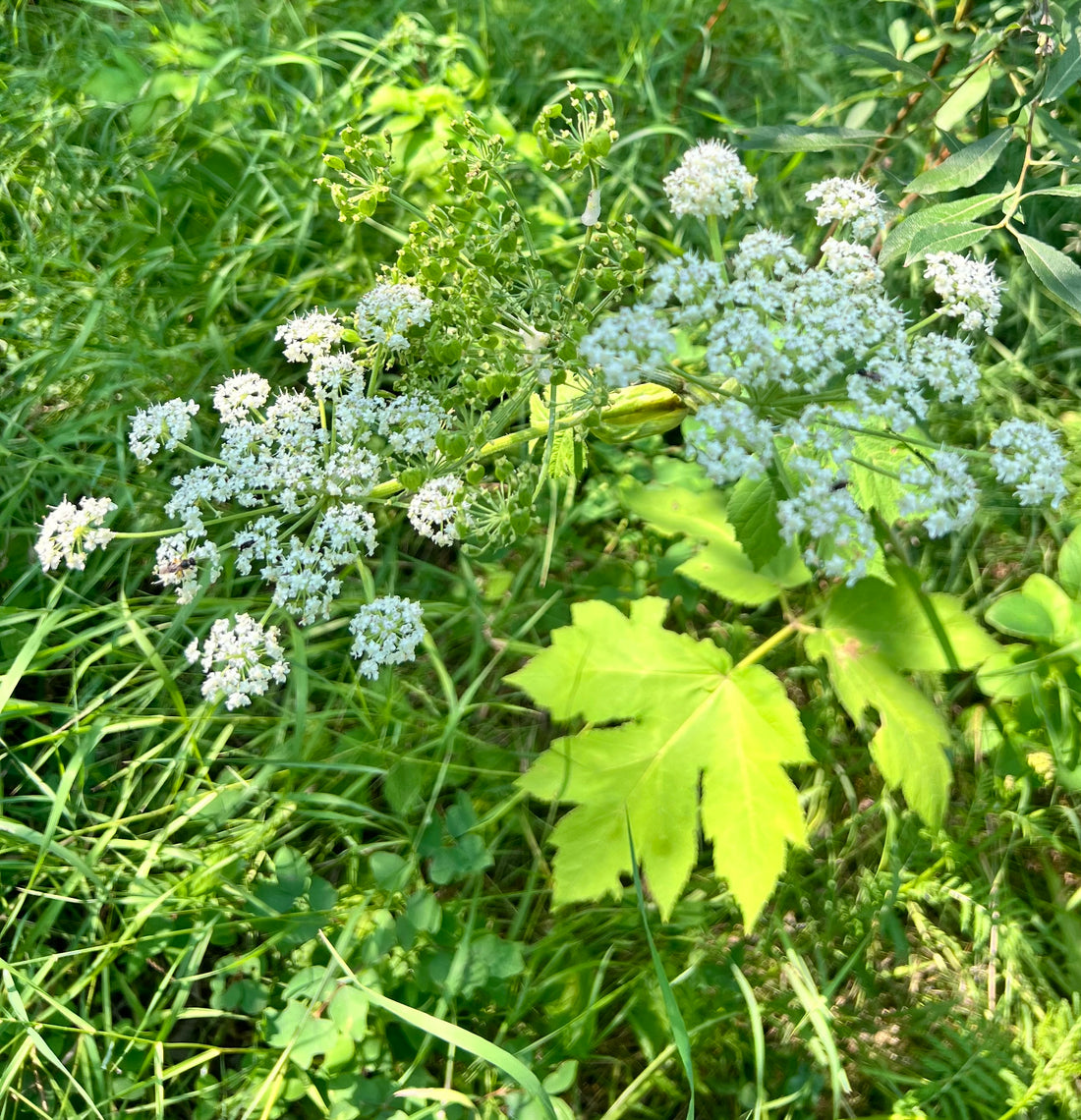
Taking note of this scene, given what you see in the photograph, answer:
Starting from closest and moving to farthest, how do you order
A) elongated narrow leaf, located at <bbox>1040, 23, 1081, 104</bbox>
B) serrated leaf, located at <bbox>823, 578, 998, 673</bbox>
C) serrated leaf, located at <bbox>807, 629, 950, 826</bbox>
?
elongated narrow leaf, located at <bbox>1040, 23, 1081, 104</bbox>, serrated leaf, located at <bbox>807, 629, 950, 826</bbox>, serrated leaf, located at <bbox>823, 578, 998, 673</bbox>

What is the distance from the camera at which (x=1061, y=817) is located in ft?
10.4

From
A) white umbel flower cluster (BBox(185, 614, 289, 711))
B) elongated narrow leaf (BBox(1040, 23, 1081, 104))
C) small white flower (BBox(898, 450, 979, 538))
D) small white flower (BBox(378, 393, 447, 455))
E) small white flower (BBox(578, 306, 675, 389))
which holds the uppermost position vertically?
elongated narrow leaf (BBox(1040, 23, 1081, 104))

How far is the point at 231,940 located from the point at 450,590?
55.9 inches

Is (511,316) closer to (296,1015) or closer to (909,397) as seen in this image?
(909,397)

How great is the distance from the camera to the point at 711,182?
222cm

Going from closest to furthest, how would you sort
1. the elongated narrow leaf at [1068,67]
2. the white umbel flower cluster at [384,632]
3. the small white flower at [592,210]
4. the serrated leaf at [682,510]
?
the white umbel flower cluster at [384,632], the small white flower at [592,210], the elongated narrow leaf at [1068,67], the serrated leaf at [682,510]

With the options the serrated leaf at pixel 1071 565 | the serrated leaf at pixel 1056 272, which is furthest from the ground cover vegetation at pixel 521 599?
the serrated leaf at pixel 1056 272

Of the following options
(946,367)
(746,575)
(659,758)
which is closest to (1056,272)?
(946,367)

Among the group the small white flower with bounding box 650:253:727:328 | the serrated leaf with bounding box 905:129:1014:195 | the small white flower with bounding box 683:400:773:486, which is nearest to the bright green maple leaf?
the small white flower with bounding box 683:400:773:486

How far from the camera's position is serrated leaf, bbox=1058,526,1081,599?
297 centimetres

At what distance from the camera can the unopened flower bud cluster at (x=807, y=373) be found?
6.40 ft

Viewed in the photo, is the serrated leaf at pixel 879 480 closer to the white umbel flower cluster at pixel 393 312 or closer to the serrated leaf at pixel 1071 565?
the serrated leaf at pixel 1071 565

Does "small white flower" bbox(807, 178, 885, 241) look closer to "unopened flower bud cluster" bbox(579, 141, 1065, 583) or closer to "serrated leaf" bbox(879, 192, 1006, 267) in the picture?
"serrated leaf" bbox(879, 192, 1006, 267)

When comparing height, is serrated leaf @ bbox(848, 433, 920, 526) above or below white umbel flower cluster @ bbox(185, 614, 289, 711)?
above
